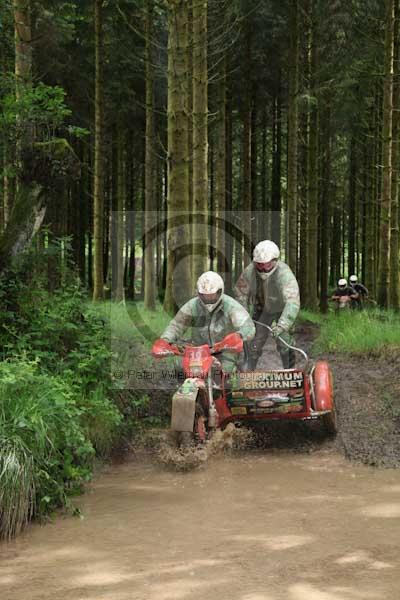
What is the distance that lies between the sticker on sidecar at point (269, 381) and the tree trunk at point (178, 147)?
359 centimetres

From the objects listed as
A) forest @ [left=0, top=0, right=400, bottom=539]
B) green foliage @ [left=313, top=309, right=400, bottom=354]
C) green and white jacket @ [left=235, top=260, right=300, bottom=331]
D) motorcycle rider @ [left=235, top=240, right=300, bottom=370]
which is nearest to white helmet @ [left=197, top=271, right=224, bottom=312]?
motorcycle rider @ [left=235, top=240, right=300, bottom=370]

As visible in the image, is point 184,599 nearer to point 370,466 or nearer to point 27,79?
point 370,466

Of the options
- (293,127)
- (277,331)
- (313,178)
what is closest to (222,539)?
(277,331)

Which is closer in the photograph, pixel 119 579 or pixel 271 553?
pixel 119 579

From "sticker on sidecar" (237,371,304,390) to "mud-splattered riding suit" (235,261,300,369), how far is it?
1103 mm

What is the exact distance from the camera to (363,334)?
13734mm

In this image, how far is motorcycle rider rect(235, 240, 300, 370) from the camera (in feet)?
29.4

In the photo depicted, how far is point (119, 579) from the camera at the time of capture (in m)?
4.81

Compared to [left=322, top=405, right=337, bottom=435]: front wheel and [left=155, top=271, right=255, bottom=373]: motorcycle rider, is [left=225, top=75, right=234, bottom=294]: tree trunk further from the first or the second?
[left=322, top=405, right=337, bottom=435]: front wheel

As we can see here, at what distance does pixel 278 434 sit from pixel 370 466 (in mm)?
1640

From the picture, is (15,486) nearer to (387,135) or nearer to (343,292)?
(387,135)

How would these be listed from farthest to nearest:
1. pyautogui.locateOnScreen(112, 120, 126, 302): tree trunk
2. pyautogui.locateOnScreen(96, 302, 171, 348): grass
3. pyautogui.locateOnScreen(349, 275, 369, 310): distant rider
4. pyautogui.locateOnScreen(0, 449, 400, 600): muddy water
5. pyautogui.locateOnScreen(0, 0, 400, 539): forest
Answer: pyautogui.locateOnScreen(112, 120, 126, 302): tree trunk < pyautogui.locateOnScreen(349, 275, 369, 310): distant rider < pyautogui.locateOnScreen(96, 302, 171, 348): grass < pyautogui.locateOnScreen(0, 0, 400, 539): forest < pyautogui.locateOnScreen(0, 449, 400, 600): muddy water

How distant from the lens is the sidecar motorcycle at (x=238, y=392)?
784cm

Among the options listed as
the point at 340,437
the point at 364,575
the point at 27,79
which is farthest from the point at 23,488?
the point at 27,79
